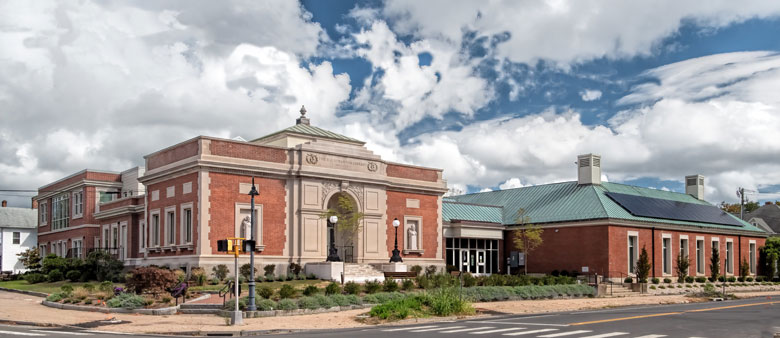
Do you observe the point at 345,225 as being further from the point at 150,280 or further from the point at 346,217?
the point at 150,280

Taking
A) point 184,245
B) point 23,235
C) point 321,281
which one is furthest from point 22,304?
point 23,235

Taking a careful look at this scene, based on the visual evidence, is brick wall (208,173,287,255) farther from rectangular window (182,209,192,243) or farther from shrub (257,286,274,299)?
shrub (257,286,274,299)

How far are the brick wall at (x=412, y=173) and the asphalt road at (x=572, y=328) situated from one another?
71.9ft

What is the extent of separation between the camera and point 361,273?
4209cm

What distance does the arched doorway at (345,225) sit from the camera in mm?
43906

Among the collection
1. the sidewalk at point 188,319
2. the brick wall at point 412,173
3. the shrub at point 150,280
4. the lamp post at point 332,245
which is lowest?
the sidewalk at point 188,319

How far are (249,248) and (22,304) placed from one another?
1319 cm

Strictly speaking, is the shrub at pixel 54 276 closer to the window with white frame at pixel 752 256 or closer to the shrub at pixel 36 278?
the shrub at pixel 36 278

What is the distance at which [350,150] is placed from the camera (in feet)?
151

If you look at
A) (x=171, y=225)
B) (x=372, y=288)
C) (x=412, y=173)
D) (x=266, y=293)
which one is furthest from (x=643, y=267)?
(x=171, y=225)

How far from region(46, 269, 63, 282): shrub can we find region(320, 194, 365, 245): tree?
18.5m

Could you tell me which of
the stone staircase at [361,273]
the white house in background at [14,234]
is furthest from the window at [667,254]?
the white house in background at [14,234]

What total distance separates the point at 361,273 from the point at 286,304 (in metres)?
14.3

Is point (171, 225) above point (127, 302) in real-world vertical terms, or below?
above
